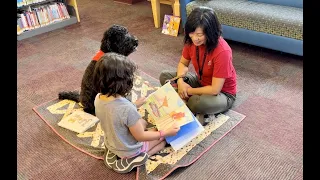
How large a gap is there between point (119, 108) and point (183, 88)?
67 centimetres

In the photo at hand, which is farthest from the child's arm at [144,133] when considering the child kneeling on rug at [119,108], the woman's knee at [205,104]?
the woman's knee at [205,104]

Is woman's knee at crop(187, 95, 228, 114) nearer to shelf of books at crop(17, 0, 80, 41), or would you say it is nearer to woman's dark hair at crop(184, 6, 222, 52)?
woman's dark hair at crop(184, 6, 222, 52)

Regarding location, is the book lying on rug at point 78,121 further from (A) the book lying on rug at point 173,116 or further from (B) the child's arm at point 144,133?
(B) the child's arm at point 144,133

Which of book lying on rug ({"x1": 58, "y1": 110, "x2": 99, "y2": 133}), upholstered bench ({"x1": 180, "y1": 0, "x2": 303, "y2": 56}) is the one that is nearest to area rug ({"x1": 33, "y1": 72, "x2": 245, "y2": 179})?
book lying on rug ({"x1": 58, "y1": 110, "x2": 99, "y2": 133})

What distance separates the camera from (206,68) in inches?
77.7

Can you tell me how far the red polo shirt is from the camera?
184cm

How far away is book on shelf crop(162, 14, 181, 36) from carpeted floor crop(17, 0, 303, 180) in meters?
0.09

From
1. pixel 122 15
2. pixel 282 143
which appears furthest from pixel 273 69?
pixel 122 15

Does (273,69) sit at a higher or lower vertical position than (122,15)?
lower

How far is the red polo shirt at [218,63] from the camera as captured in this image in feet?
6.05
